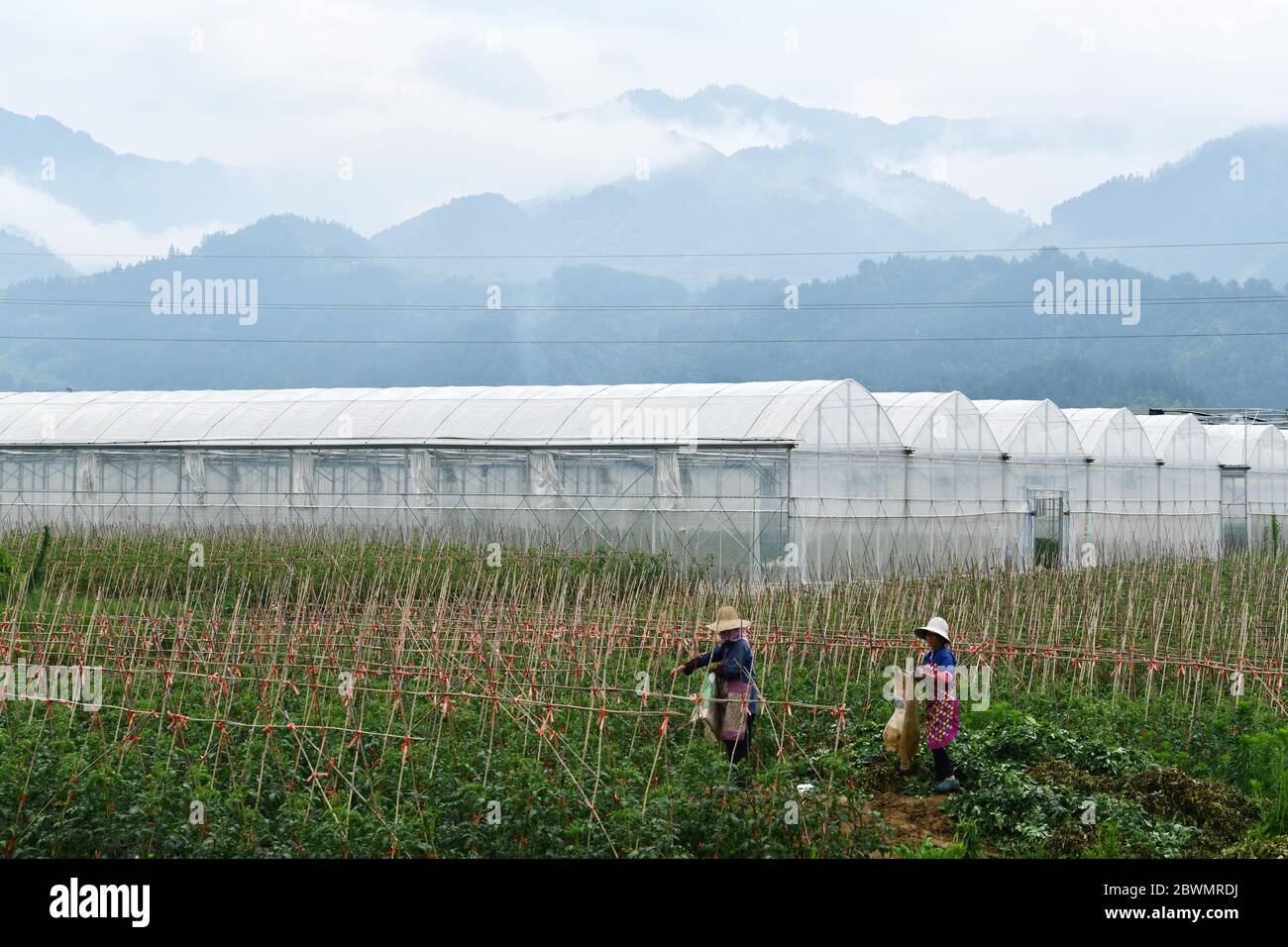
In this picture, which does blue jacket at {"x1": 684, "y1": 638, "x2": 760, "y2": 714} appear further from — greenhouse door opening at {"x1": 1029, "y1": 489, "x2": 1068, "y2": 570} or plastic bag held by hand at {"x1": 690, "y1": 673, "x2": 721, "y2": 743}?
greenhouse door opening at {"x1": 1029, "y1": 489, "x2": 1068, "y2": 570}

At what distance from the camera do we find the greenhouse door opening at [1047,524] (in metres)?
29.7

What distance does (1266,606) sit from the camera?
19578 millimetres

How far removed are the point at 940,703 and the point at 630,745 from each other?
237 centimetres

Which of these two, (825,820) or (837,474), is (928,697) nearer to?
(825,820)

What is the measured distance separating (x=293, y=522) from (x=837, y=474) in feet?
35.9

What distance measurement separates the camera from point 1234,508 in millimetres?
37094

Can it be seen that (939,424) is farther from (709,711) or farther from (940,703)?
(709,711)

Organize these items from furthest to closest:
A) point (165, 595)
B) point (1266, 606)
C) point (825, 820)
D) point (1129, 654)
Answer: point (165, 595) < point (1266, 606) < point (1129, 654) < point (825, 820)

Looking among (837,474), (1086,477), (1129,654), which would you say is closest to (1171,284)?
(1086,477)

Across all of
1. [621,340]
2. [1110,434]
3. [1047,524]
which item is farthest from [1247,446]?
[621,340]

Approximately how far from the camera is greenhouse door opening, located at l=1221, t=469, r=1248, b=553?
3672cm
